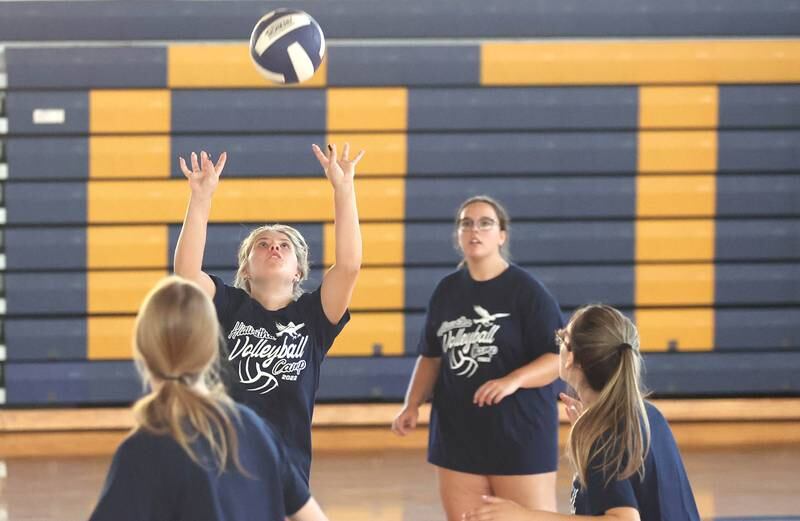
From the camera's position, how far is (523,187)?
6988mm

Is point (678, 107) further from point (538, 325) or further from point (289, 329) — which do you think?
point (289, 329)

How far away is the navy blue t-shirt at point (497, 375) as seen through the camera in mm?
3838

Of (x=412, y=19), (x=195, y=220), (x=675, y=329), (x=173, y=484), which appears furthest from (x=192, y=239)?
(x=675, y=329)

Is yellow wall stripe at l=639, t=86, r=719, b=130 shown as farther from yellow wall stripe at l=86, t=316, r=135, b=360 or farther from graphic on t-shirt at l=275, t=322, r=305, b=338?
graphic on t-shirt at l=275, t=322, r=305, b=338

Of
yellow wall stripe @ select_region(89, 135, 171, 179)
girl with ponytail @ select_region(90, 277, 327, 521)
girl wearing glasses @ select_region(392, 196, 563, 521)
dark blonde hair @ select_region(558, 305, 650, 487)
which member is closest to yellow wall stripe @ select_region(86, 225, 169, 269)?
yellow wall stripe @ select_region(89, 135, 171, 179)

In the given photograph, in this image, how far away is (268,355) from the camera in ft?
10.2

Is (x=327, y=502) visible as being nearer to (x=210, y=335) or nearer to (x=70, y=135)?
(x=70, y=135)

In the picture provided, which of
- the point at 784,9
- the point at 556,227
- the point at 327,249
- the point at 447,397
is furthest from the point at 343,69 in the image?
the point at 447,397

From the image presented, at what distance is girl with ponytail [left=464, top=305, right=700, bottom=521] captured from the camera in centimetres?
218

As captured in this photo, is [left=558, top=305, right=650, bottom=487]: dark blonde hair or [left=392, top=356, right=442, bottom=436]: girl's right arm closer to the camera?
[left=558, top=305, right=650, bottom=487]: dark blonde hair

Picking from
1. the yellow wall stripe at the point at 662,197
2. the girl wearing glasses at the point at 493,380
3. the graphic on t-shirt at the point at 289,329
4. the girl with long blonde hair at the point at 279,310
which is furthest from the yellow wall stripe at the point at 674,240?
the graphic on t-shirt at the point at 289,329

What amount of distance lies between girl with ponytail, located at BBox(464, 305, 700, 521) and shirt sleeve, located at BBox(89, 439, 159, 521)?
67 cm

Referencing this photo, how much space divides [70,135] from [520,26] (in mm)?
2671

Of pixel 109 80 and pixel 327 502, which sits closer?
pixel 327 502
